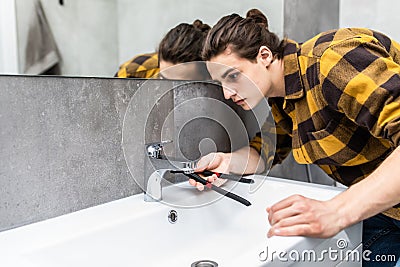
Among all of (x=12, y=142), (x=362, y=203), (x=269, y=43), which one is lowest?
(x=362, y=203)

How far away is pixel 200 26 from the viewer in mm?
1152

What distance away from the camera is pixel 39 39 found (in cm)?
79

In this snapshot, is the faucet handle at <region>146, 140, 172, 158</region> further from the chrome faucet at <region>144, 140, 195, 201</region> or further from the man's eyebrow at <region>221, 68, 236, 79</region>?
the man's eyebrow at <region>221, 68, 236, 79</region>

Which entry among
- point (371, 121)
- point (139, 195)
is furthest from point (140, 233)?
point (371, 121)

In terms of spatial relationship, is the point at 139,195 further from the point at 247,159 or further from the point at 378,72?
the point at 378,72

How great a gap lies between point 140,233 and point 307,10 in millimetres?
1019

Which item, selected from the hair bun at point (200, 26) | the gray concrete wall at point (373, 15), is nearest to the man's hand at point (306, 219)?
the hair bun at point (200, 26)

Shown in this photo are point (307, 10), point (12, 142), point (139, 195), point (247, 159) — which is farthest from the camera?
point (307, 10)

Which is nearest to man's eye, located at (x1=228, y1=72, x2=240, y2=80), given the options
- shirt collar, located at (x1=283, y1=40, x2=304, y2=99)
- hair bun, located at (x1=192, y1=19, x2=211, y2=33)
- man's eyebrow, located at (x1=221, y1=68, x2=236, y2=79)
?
man's eyebrow, located at (x1=221, y1=68, x2=236, y2=79)

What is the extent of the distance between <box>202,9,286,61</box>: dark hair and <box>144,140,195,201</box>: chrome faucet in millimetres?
268

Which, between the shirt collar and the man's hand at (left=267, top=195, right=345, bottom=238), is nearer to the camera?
the man's hand at (left=267, top=195, right=345, bottom=238)

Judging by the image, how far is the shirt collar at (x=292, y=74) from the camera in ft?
3.22

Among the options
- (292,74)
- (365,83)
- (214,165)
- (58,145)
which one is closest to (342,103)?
(365,83)

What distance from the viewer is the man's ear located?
1000mm
